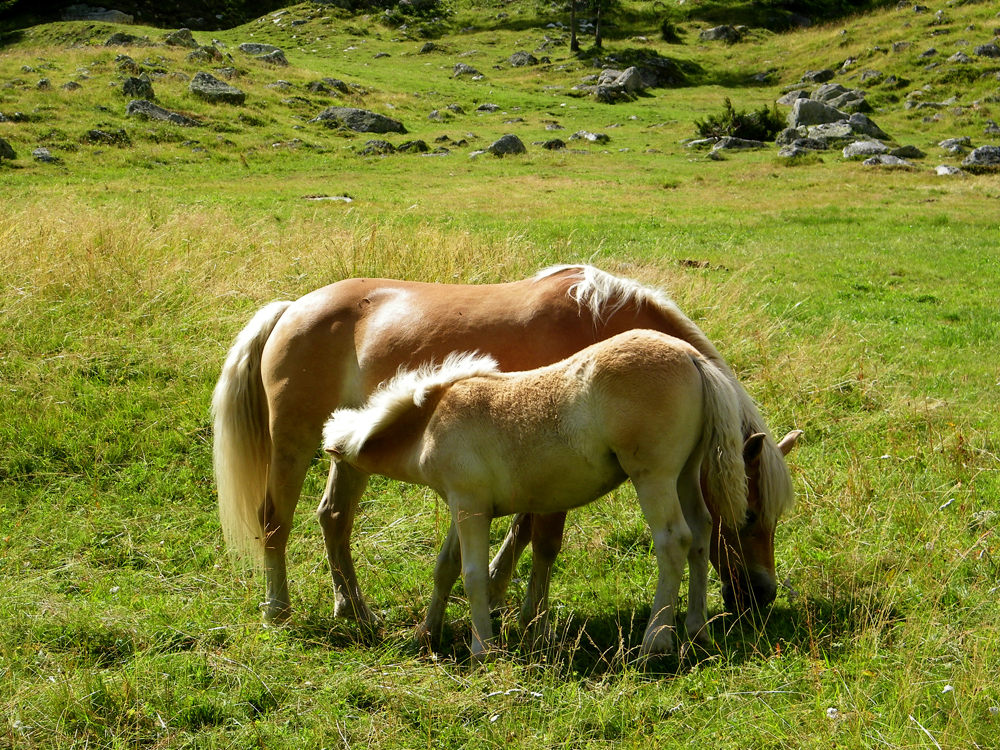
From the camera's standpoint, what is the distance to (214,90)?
28828 millimetres

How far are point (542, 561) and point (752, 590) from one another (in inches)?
42.6

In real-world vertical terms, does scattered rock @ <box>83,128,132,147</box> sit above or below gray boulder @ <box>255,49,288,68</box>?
below

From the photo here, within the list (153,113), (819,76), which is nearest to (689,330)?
(153,113)

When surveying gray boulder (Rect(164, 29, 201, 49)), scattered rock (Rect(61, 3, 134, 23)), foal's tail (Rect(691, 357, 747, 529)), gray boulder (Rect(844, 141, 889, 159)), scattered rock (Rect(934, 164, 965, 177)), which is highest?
scattered rock (Rect(61, 3, 134, 23))

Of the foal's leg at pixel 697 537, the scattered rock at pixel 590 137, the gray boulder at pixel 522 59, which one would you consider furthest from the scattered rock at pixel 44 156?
the gray boulder at pixel 522 59

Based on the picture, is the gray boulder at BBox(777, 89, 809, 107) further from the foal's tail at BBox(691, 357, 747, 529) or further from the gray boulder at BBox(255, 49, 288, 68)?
the foal's tail at BBox(691, 357, 747, 529)

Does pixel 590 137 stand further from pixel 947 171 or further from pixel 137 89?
pixel 137 89

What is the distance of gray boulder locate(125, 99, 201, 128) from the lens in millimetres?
25359

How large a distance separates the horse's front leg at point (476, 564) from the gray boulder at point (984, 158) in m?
24.6

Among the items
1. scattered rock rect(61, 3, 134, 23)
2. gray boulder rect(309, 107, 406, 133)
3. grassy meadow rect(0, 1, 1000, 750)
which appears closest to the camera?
grassy meadow rect(0, 1, 1000, 750)

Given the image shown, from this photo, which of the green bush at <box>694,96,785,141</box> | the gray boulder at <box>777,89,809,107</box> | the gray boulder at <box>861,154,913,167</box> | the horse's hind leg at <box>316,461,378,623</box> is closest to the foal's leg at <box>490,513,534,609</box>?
the horse's hind leg at <box>316,461,378,623</box>

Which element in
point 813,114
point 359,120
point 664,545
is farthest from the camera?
point 813,114

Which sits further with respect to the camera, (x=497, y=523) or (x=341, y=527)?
(x=497, y=523)

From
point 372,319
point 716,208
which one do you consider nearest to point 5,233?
point 372,319
